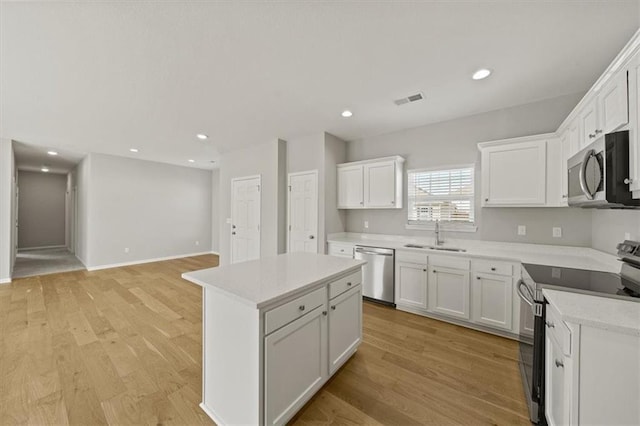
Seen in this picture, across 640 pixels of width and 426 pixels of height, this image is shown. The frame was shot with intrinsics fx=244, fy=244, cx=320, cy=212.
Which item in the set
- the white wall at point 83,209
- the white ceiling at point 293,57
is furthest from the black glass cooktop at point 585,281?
the white wall at point 83,209

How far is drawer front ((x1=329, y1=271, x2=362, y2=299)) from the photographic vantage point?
6.33 ft

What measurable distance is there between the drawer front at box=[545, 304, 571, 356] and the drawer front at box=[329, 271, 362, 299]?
1304mm

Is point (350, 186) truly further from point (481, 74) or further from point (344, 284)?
point (344, 284)

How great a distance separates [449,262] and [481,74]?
2039 mm

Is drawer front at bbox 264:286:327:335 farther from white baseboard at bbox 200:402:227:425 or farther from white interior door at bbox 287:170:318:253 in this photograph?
white interior door at bbox 287:170:318:253

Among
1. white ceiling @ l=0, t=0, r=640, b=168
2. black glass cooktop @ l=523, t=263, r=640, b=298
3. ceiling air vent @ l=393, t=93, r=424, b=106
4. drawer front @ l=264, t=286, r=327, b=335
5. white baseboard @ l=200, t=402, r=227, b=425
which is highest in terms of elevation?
ceiling air vent @ l=393, t=93, r=424, b=106

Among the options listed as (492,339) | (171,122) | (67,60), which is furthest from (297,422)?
(171,122)

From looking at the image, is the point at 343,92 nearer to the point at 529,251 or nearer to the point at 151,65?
the point at 151,65

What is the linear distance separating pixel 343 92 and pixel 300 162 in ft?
5.99

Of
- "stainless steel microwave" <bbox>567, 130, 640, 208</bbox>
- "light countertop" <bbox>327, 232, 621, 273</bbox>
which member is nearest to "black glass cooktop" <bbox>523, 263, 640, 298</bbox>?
"light countertop" <bbox>327, 232, 621, 273</bbox>

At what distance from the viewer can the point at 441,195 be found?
3627 millimetres

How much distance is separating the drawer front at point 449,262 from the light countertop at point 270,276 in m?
1.34

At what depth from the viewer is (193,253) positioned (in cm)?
758

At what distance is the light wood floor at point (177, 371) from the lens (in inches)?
65.7
